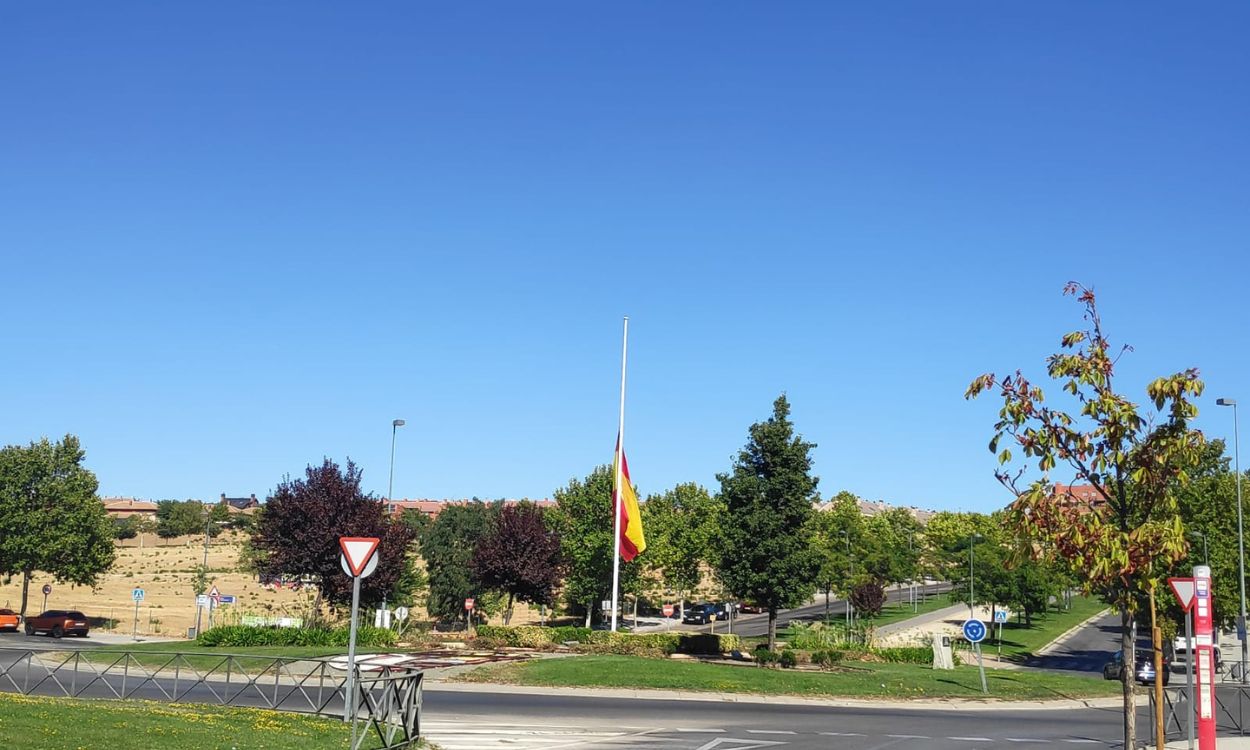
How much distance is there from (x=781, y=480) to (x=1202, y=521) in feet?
89.7

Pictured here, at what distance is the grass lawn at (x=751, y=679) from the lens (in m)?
32.3

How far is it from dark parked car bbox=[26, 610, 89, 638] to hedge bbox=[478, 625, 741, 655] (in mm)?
23487

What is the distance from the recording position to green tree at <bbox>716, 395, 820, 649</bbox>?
130ft

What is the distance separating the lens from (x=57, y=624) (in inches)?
2098

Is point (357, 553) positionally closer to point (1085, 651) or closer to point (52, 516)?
point (52, 516)

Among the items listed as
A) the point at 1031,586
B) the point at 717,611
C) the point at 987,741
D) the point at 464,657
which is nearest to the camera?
the point at 987,741

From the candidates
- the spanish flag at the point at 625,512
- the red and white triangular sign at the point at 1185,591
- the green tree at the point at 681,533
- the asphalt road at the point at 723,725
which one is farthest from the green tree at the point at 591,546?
the red and white triangular sign at the point at 1185,591

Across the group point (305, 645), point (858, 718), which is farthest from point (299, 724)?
point (305, 645)

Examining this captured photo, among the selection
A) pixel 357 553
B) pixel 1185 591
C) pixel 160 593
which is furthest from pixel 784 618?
pixel 357 553

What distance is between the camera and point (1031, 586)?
72188 mm

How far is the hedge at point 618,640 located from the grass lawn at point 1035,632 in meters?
17.3

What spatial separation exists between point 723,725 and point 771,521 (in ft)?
50.9

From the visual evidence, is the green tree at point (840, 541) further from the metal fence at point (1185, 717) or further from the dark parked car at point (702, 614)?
the metal fence at point (1185, 717)

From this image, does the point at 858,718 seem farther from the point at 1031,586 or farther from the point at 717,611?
the point at 717,611
